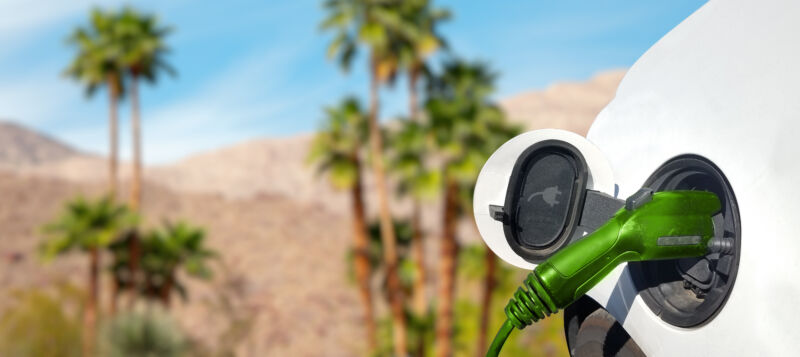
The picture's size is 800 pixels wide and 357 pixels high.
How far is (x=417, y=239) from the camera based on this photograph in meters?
31.1

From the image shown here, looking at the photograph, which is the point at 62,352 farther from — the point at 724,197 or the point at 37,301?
the point at 724,197

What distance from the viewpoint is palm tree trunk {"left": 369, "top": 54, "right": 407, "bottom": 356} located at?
3025cm

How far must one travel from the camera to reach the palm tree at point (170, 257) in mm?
37481

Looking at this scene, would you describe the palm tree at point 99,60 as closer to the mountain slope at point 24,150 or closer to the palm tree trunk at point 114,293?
the palm tree trunk at point 114,293

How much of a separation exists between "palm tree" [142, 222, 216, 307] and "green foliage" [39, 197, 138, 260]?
2.24 m

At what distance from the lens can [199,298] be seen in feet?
236

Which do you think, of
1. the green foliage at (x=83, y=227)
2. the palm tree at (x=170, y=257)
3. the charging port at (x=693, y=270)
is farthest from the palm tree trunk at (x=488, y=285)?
the charging port at (x=693, y=270)

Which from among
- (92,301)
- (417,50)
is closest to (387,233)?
(417,50)

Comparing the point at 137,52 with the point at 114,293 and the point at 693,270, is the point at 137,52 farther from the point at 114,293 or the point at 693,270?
the point at 693,270

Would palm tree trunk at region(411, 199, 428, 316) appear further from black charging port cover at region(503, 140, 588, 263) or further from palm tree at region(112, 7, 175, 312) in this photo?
black charging port cover at region(503, 140, 588, 263)

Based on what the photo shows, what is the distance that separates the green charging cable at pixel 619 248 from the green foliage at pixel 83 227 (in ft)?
119

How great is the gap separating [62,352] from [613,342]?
157ft

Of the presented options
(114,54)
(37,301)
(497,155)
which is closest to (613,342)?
(497,155)

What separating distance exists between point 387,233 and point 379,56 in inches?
276
